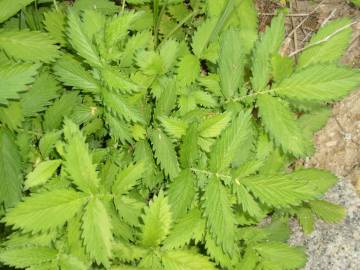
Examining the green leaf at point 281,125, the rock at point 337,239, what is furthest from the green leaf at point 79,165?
the rock at point 337,239

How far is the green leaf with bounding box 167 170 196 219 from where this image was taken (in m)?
1.70

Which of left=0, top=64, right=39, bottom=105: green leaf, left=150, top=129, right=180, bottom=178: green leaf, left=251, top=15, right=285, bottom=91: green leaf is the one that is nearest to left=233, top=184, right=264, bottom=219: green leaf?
left=150, top=129, right=180, bottom=178: green leaf

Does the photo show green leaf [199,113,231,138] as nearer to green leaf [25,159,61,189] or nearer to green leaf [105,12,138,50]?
green leaf [105,12,138,50]

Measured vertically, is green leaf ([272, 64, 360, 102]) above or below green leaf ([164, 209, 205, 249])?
above

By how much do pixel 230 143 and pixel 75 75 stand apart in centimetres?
71

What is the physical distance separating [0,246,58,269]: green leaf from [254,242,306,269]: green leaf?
87cm

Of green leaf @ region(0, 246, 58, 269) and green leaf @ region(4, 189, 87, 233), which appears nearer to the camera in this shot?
green leaf @ region(4, 189, 87, 233)

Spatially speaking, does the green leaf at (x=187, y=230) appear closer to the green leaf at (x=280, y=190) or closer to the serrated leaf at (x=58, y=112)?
the green leaf at (x=280, y=190)

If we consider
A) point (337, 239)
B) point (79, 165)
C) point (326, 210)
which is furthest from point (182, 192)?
point (337, 239)

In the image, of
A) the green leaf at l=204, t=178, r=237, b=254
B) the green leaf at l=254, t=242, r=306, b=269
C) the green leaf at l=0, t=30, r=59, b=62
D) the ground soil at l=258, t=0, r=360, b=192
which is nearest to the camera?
the green leaf at l=204, t=178, r=237, b=254

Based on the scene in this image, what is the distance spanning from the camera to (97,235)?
59.5 inches

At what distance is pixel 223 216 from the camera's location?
1609mm

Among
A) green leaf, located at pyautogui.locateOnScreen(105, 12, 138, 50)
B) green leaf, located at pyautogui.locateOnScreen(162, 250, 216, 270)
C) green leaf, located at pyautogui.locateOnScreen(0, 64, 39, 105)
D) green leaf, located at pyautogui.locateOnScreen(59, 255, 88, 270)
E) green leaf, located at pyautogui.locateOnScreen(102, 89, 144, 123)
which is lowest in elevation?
green leaf, located at pyautogui.locateOnScreen(162, 250, 216, 270)

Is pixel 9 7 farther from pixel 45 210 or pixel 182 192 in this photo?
pixel 182 192
